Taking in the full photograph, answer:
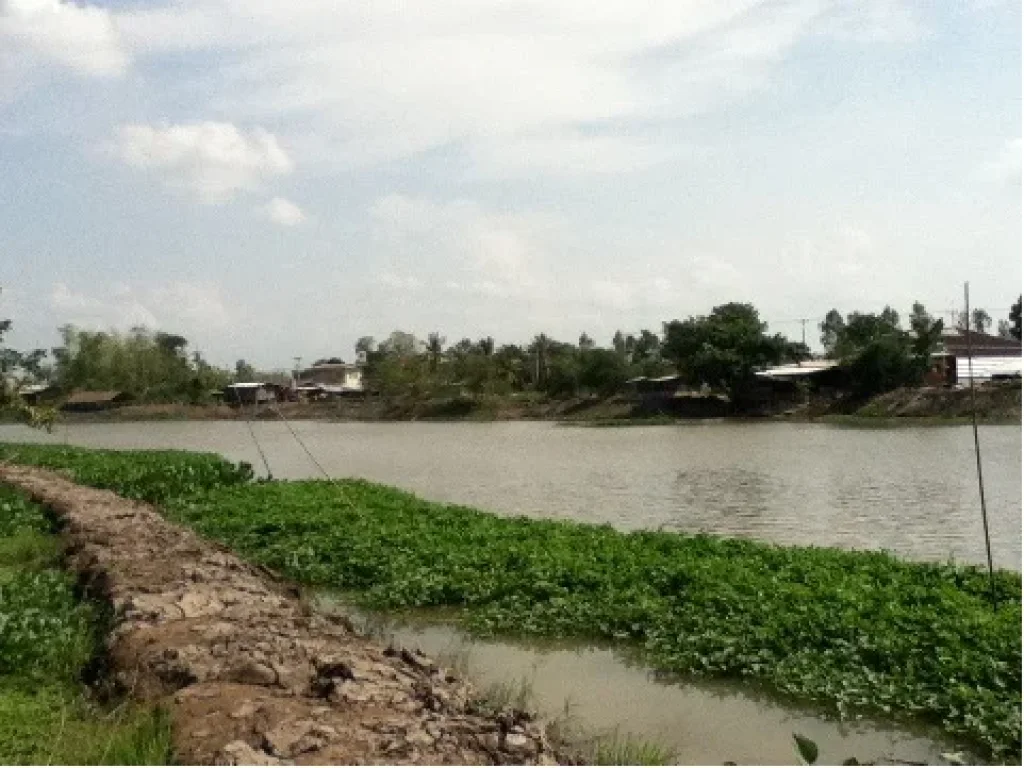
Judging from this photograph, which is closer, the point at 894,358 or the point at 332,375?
the point at 894,358

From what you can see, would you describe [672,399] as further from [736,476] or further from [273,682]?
[273,682]

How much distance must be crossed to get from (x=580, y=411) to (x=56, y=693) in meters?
57.0

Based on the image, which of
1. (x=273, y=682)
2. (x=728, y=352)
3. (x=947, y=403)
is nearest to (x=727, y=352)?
(x=728, y=352)

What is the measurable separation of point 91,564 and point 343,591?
2.55m

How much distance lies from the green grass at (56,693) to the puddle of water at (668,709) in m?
2.72

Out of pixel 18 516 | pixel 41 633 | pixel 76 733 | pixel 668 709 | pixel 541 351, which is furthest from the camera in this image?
pixel 541 351

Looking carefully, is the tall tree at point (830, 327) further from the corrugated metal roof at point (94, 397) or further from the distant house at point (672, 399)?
the corrugated metal roof at point (94, 397)

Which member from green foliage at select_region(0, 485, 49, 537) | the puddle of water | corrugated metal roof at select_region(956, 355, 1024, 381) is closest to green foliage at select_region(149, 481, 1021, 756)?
the puddle of water

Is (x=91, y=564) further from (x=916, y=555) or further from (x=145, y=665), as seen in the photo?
(x=916, y=555)

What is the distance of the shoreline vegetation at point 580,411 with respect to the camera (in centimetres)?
4394

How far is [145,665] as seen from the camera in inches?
251

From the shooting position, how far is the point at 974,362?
53531 mm

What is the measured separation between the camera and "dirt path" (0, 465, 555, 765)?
4918mm

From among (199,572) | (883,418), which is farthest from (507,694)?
(883,418)
